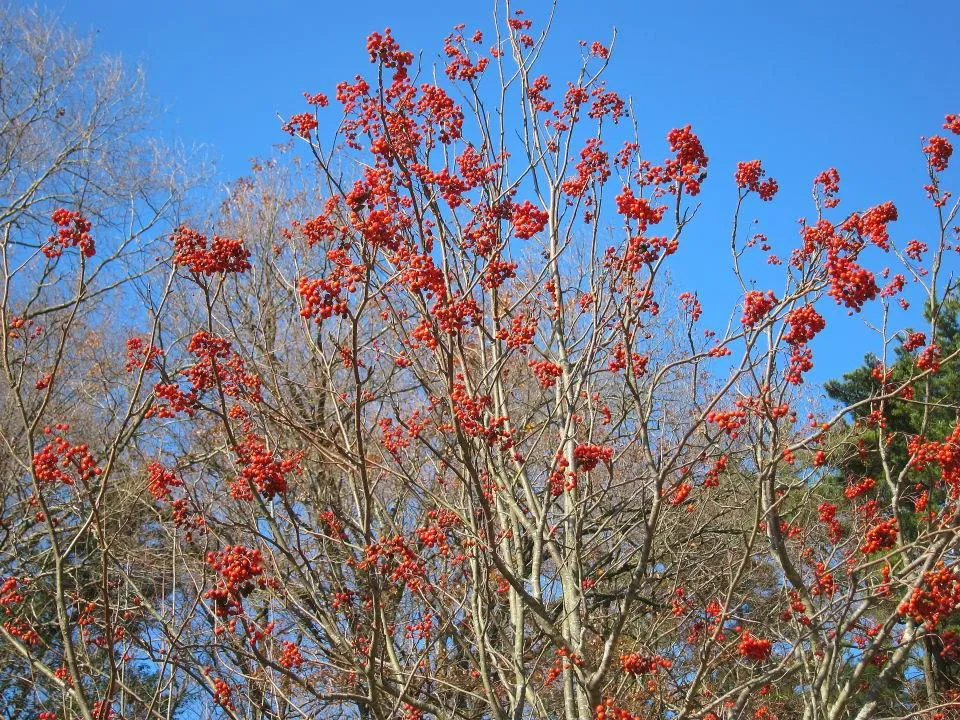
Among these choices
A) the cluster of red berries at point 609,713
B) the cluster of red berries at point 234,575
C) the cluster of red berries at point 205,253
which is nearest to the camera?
the cluster of red berries at point 234,575

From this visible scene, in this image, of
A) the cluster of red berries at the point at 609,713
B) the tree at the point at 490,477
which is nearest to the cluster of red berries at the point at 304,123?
the tree at the point at 490,477

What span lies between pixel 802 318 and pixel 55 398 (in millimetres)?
11131

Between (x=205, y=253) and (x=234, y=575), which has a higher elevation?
(x=205, y=253)

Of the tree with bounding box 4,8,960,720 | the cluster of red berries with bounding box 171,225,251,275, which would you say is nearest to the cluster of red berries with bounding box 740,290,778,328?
the tree with bounding box 4,8,960,720

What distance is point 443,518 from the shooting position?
579 cm

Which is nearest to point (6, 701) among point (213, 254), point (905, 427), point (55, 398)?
point (55, 398)

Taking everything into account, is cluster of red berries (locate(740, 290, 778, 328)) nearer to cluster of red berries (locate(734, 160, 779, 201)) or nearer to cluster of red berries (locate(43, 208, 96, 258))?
cluster of red berries (locate(734, 160, 779, 201))

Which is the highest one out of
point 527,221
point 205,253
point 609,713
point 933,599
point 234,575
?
point 527,221

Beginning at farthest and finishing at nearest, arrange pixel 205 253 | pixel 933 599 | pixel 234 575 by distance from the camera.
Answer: pixel 933 599 → pixel 205 253 → pixel 234 575

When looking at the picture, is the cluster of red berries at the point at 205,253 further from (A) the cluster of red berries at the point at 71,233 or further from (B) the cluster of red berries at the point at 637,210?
(B) the cluster of red berries at the point at 637,210

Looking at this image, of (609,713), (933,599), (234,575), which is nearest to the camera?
(234,575)

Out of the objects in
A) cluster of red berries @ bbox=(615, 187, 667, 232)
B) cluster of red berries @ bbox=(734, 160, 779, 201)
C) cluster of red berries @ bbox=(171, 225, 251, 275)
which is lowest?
cluster of red berries @ bbox=(171, 225, 251, 275)

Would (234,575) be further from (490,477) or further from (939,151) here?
(939,151)

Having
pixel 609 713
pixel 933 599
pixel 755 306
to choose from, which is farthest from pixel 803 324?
pixel 609 713
